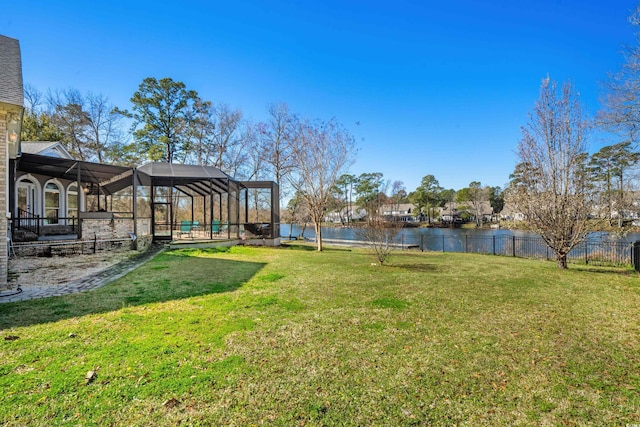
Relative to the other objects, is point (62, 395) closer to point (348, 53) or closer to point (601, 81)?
point (601, 81)

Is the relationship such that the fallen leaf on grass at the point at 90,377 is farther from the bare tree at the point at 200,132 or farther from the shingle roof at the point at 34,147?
the bare tree at the point at 200,132

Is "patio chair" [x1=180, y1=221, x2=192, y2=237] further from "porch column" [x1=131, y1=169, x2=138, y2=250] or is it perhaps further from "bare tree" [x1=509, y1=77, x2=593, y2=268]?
"bare tree" [x1=509, y1=77, x2=593, y2=268]

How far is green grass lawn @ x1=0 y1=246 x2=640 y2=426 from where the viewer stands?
2.12 metres

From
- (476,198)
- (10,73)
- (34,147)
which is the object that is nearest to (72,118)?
(34,147)

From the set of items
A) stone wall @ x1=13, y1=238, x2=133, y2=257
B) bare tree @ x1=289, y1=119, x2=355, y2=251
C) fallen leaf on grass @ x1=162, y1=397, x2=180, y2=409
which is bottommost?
fallen leaf on grass @ x1=162, y1=397, x2=180, y2=409

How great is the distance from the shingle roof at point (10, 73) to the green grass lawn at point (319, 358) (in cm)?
390

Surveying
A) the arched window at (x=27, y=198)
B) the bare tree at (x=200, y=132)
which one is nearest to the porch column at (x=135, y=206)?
the arched window at (x=27, y=198)

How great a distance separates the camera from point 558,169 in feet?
29.2

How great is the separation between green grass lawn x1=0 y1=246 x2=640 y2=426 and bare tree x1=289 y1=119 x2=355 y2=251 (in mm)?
9926

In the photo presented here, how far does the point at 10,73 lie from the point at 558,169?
14680 millimetres

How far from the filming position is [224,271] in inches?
299

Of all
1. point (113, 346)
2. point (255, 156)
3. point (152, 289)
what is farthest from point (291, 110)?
point (113, 346)

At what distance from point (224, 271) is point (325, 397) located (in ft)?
19.4

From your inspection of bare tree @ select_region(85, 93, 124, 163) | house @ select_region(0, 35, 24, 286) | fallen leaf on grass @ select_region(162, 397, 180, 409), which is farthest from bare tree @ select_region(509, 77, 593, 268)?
bare tree @ select_region(85, 93, 124, 163)
